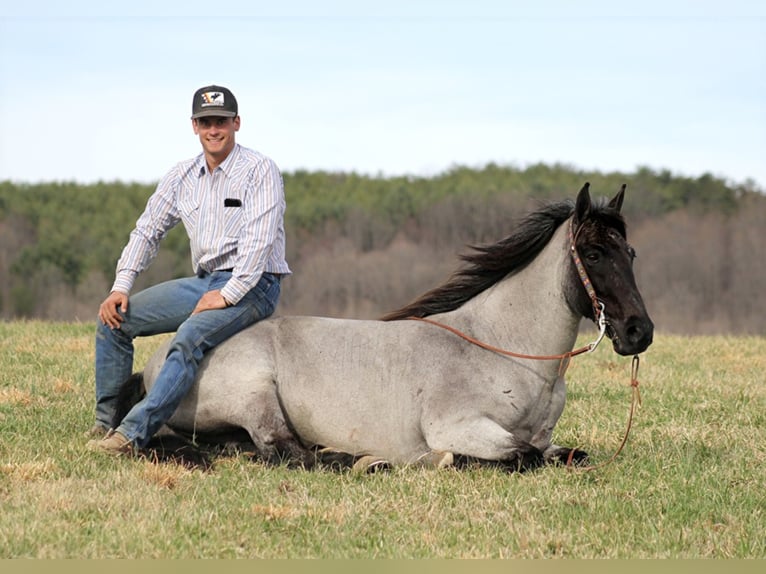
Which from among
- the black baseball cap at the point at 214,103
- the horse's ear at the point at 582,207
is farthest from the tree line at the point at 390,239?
the horse's ear at the point at 582,207

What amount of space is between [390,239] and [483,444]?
2215 inches

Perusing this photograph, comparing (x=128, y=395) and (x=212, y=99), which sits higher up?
(x=212, y=99)

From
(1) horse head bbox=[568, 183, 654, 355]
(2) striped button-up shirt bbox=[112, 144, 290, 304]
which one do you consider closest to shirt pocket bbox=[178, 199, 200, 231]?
(2) striped button-up shirt bbox=[112, 144, 290, 304]

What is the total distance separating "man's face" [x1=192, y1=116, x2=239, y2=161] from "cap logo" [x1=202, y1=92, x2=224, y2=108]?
0.11 m

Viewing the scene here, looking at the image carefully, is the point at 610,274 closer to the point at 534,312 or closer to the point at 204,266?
the point at 534,312

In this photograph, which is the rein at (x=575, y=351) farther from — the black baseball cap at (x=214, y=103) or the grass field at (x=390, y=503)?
the black baseball cap at (x=214, y=103)

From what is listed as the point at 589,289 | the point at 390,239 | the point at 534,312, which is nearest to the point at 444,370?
the point at 534,312

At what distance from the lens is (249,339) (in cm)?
694

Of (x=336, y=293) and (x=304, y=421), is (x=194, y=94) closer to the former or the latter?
(x=304, y=421)

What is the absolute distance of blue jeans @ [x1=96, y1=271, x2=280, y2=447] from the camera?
660cm

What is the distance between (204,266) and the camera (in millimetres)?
7152

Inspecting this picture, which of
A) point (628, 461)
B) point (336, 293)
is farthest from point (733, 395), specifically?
point (336, 293)

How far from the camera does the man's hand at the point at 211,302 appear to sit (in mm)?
6824

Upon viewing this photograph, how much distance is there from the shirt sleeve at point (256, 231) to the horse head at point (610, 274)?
1.96 meters
